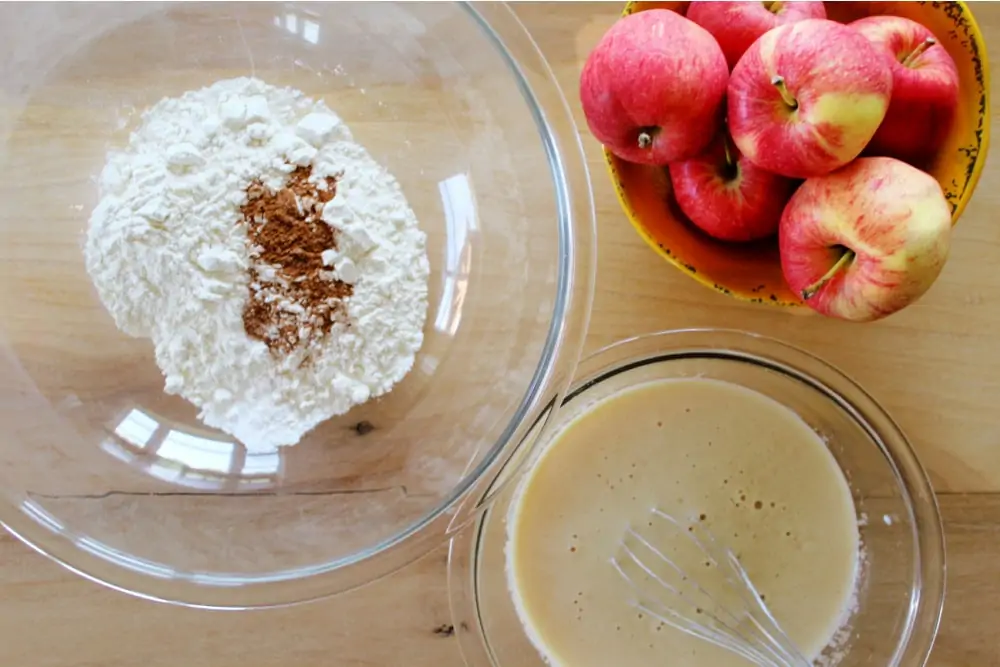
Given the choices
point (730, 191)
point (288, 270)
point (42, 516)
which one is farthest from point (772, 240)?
point (42, 516)

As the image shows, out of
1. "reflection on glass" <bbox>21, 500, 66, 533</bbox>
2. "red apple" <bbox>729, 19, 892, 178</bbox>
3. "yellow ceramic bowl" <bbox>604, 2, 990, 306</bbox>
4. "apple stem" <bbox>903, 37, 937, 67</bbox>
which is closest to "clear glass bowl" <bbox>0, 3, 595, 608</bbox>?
"reflection on glass" <bbox>21, 500, 66, 533</bbox>

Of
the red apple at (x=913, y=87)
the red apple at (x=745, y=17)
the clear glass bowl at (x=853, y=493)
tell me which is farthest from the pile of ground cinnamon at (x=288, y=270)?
the red apple at (x=913, y=87)

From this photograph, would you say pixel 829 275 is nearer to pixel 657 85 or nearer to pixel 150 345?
pixel 657 85

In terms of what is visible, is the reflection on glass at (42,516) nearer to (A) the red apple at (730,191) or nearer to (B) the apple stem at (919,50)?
(A) the red apple at (730,191)

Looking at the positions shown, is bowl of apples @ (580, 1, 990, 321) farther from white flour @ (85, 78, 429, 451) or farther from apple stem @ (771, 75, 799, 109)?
white flour @ (85, 78, 429, 451)

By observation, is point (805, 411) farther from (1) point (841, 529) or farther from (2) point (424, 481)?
(2) point (424, 481)
